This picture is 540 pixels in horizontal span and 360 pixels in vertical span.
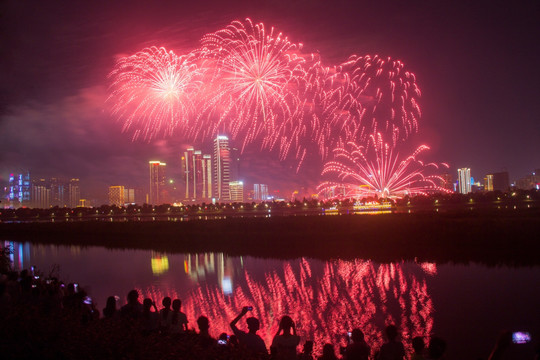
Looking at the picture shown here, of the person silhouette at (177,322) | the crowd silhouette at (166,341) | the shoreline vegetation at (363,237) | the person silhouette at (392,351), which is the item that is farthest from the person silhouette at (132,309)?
the shoreline vegetation at (363,237)

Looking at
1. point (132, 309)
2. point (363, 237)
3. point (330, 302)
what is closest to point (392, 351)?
point (132, 309)

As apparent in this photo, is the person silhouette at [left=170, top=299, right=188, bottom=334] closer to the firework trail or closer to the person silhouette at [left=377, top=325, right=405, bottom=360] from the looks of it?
the firework trail

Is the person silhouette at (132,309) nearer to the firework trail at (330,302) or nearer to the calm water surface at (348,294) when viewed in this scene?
the firework trail at (330,302)

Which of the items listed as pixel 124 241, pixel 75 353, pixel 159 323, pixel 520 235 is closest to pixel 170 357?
pixel 75 353

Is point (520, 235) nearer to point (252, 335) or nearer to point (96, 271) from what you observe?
point (252, 335)

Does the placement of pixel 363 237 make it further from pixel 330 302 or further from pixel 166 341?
pixel 166 341

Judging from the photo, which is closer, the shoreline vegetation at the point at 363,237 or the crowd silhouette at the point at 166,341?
the crowd silhouette at the point at 166,341
